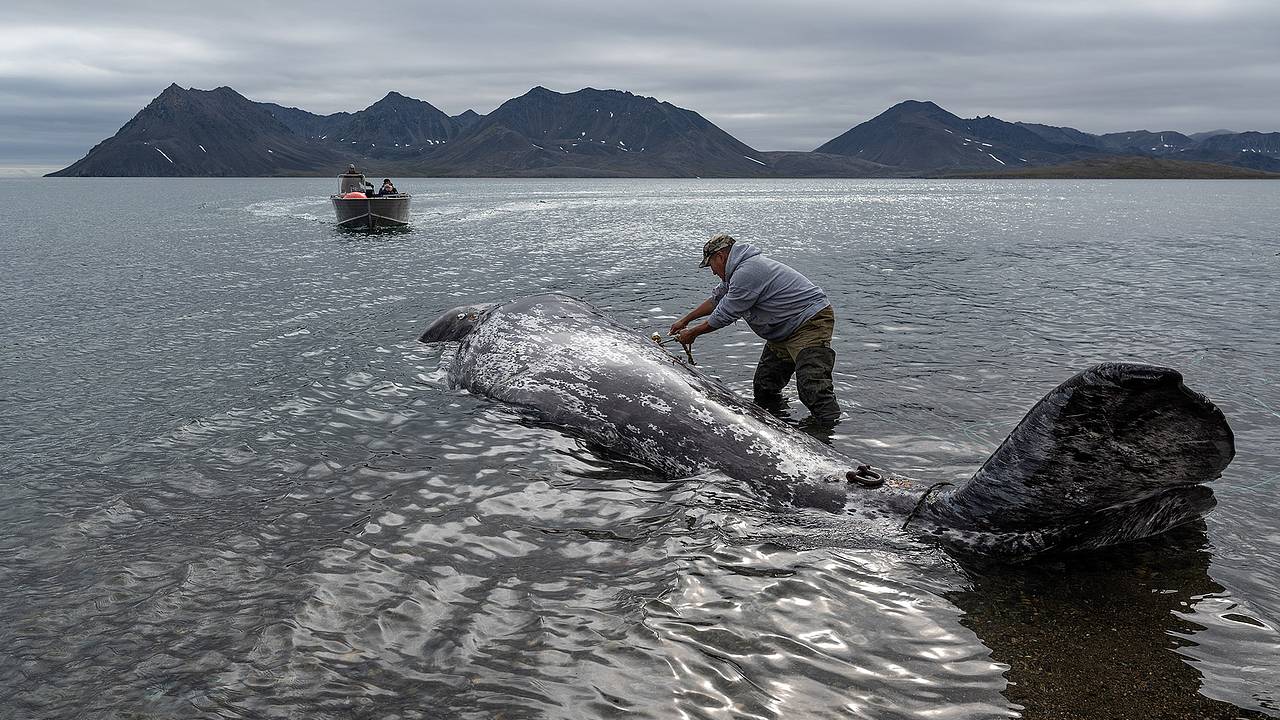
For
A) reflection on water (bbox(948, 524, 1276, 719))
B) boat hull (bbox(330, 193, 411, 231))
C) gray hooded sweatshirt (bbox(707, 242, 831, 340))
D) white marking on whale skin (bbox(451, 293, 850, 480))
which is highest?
boat hull (bbox(330, 193, 411, 231))

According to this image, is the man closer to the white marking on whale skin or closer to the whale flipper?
the white marking on whale skin

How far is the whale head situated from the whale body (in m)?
1.22

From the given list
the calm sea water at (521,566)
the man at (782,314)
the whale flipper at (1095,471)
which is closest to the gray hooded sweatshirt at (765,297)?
the man at (782,314)

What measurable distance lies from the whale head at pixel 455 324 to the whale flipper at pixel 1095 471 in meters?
8.32

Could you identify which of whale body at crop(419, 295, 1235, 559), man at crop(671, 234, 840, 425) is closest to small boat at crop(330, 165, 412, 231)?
whale body at crop(419, 295, 1235, 559)

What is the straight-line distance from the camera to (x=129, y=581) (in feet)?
20.1

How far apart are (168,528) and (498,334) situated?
4.92 metres

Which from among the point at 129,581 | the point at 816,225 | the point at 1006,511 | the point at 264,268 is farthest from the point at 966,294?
the point at 816,225

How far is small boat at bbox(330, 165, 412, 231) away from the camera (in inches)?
1869

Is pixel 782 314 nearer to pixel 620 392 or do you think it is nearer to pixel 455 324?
pixel 620 392

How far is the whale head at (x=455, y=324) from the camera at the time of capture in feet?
41.7

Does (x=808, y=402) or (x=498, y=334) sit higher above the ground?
(x=498, y=334)

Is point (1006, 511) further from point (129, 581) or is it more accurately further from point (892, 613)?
point (129, 581)

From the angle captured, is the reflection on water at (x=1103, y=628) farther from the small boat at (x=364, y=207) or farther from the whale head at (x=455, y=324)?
the small boat at (x=364, y=207)
